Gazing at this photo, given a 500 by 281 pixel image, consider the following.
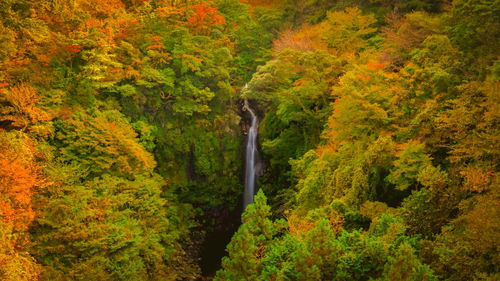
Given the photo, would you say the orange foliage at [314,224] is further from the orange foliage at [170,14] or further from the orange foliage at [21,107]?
the orange foliage at [170,14]

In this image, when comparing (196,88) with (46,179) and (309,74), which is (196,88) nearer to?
(309,74)

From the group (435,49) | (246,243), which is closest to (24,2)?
(246,243)

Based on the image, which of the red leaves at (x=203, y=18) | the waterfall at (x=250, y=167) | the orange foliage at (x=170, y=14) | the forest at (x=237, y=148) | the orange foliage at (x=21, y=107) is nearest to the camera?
the forest at (x=237, y=148)

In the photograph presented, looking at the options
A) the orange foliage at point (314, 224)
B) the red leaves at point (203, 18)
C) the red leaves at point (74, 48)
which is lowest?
the orange foliage at point (314, 224)

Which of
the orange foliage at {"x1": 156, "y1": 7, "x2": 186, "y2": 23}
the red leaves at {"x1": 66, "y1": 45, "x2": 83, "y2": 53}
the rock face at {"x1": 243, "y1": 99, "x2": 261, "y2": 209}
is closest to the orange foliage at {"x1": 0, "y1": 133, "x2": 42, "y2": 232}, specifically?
the red leaves at {"x1": 66, "y1": 45, "x2": 83, "y2": 53}

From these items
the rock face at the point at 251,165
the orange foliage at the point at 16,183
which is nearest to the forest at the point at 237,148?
the orange foliage at the point at 16,183

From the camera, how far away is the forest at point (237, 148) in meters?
6.22

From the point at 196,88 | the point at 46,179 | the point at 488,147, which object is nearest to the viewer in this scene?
the point at 488,147

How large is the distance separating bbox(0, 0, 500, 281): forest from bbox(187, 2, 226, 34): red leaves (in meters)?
0.13

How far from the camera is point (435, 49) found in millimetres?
9820

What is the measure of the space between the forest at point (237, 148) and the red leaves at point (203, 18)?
0.43 ft

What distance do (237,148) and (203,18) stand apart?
8.69 meters

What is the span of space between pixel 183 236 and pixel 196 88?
879 centimetres

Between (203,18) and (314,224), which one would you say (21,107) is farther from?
(203,18)
